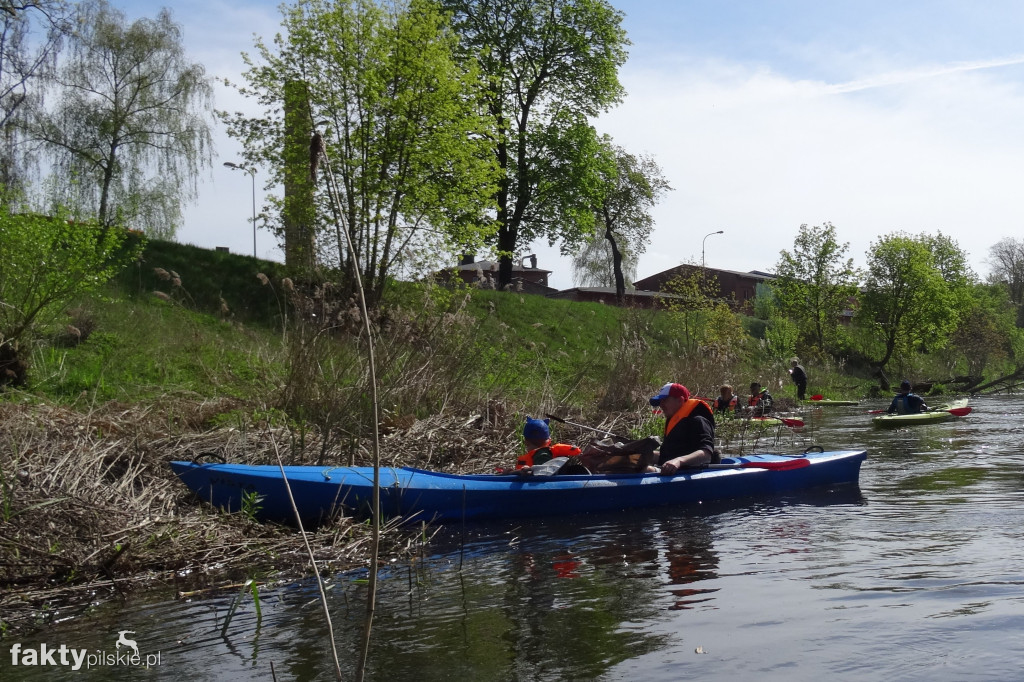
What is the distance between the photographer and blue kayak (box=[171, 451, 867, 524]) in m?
6.82

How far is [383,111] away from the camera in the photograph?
59.6 ft

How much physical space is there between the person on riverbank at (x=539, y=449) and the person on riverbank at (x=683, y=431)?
0.84 m

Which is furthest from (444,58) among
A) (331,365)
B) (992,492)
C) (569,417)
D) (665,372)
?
(992,492)

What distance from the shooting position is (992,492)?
8812 millimetres

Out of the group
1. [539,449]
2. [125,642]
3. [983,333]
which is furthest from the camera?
[983,333]

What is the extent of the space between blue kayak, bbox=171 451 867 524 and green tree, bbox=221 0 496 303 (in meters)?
9.38

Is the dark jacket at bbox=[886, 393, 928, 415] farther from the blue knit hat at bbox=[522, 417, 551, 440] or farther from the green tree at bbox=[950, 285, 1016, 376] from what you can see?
the green tree at bbox=[950, 285, 1016, 376]

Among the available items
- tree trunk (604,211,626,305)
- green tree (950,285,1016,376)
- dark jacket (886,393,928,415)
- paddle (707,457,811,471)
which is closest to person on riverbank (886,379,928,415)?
dark jacket (886,393,928,415)

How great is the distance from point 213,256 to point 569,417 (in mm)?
13950

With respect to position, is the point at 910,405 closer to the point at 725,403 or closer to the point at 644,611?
the point at 725,403

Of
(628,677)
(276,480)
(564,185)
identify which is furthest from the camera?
(564,185)

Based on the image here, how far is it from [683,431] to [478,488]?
7.96 feet

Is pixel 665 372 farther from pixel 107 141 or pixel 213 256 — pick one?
pixel 107 141

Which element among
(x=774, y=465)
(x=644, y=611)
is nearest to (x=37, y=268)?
(x=644, y=611)
